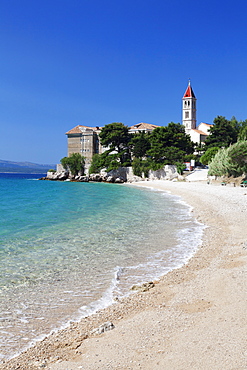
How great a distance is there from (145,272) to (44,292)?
233 centimetres

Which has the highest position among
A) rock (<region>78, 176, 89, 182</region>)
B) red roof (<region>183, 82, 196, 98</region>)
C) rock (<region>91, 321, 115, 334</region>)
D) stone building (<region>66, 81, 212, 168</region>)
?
red roof (<region>183, 82, 196, 98</region>)

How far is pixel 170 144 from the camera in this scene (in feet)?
214

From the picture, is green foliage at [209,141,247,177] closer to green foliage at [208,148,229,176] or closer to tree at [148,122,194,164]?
green foliage at [208,148,229,176]

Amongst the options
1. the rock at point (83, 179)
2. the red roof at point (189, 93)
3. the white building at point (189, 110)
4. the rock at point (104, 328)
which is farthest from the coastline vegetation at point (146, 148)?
the rock at point (104, 328)

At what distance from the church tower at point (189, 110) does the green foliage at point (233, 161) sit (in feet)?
185

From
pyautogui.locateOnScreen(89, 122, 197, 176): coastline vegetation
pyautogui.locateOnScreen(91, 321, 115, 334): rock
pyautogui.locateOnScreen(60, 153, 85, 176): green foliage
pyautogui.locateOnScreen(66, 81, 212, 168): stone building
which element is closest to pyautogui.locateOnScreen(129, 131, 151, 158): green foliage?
pyautogui.locateOnScreen(89, 122, 197, 176): coastline vegetation

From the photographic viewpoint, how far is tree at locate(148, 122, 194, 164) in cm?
6319

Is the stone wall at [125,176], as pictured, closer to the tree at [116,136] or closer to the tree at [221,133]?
the tree at [116,136]

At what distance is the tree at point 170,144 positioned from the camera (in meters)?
63.2

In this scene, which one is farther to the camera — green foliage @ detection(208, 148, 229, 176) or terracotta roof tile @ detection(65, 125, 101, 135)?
terracotta roof tile @ detection(65, 125, 101, 135)

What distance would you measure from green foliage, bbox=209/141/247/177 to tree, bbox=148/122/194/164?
20570 millimetres

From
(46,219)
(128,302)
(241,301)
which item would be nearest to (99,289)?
(128,302)

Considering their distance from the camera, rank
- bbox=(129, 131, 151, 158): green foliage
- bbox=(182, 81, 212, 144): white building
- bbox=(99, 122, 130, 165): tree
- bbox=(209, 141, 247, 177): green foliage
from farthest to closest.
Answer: bbox=(182, 81, 212, 144): white building → bbox=(99, 122, 130, 165): tree → bbox=(129, 131, 151, 158): green foliage → bbox=(209, 141, 247, 177): green foliage

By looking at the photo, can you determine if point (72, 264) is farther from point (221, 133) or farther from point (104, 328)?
point (221, 133)
